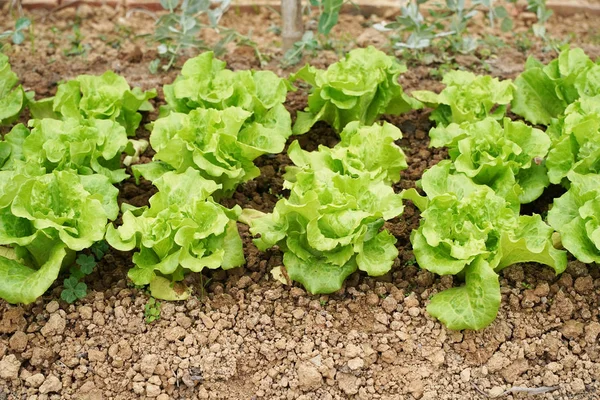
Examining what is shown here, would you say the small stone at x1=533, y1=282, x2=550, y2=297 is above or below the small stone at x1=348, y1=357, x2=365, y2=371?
above

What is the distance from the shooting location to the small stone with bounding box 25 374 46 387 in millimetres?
3542

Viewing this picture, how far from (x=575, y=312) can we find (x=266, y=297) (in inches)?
59.1

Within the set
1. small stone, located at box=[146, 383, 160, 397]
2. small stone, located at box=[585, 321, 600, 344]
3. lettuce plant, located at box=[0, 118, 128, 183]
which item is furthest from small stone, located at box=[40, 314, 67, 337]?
small stone, located at box=[585, 321, 600, 344]

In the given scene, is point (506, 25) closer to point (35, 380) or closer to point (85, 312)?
point (85, 312)

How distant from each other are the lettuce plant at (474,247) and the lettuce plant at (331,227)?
18cm

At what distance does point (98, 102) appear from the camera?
4609 millimetres

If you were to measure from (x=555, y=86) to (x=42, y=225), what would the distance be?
10.1 feet

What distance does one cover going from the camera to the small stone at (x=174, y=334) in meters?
3.69

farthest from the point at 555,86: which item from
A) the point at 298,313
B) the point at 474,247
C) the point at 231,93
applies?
the point at 298,313

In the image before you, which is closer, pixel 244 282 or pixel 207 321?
pixel 207 321

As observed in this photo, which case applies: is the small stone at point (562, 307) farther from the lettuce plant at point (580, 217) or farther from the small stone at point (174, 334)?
the small stone at point (174, 334)

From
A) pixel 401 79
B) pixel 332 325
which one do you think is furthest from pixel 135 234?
pixel 401 79

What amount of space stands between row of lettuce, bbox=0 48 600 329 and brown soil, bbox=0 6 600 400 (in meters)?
0.15

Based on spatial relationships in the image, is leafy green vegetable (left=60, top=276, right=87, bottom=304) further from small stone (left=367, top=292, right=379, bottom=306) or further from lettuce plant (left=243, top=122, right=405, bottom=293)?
small stone (left=367, top=292, right=379, bottom=306)
